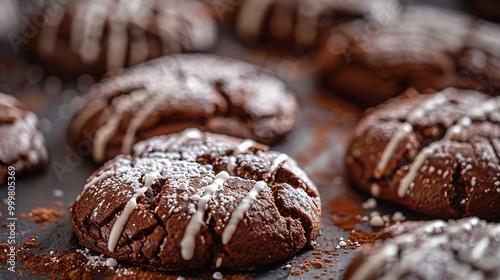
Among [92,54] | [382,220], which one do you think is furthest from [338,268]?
[92,54]

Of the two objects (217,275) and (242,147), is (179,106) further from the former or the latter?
(217,275)

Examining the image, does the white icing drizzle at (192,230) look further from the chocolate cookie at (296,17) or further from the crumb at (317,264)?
the chocolate cookie at (296,17)

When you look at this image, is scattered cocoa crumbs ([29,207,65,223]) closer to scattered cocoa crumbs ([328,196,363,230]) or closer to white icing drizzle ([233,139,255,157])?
white icing drizzle ([233,139,255,157])

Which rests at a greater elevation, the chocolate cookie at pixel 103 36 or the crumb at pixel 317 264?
the chocolate cookie at pixel 103 36

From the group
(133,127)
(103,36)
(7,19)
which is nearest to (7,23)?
(7,19)

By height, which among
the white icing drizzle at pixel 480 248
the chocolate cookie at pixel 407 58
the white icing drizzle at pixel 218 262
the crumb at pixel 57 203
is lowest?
the crumb at pixel 57 203

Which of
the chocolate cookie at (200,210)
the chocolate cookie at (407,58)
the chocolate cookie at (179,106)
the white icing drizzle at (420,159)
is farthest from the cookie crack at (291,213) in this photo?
the chocolate cookie at (407,58)

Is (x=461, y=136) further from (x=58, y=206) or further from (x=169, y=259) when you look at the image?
(x=58, y=206)
